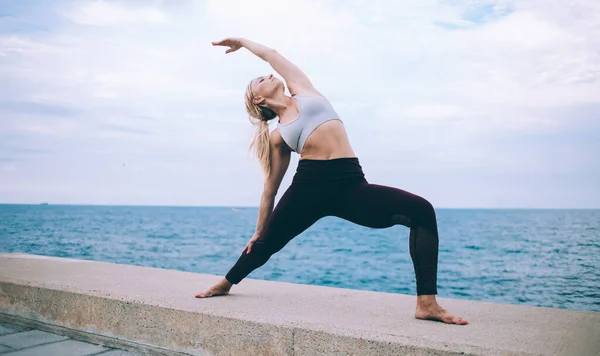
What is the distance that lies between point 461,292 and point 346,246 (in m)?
26.0

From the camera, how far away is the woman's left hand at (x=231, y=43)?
163 inches

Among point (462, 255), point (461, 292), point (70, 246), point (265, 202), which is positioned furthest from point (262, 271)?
point (265, 202)

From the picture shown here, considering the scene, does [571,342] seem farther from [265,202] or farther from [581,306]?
[581,306]

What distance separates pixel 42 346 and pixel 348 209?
2.28 metres

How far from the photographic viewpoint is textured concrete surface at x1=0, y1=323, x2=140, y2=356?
3.59 m

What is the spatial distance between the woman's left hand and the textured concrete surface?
89.5 inches

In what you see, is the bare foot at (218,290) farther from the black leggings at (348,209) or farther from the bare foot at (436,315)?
the bare foot at (436,315)

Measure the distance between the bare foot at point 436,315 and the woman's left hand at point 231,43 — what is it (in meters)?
2.30

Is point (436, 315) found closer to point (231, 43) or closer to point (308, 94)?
point (308, 94)

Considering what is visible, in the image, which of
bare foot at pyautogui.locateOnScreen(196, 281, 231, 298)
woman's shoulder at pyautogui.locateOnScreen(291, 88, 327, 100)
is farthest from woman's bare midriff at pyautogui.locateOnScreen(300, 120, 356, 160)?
bare foot at pyautogui.locateOnScreen(196, 281, 231, 298)

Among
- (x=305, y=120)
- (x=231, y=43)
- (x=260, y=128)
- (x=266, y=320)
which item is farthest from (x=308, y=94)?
(x=266, y=320)

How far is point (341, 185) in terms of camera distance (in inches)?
141

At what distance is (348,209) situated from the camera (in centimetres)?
354

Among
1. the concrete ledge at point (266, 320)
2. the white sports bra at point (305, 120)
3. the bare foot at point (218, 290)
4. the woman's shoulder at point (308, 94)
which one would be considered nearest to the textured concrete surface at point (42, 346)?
the concrete ledge at point (266, 320)
